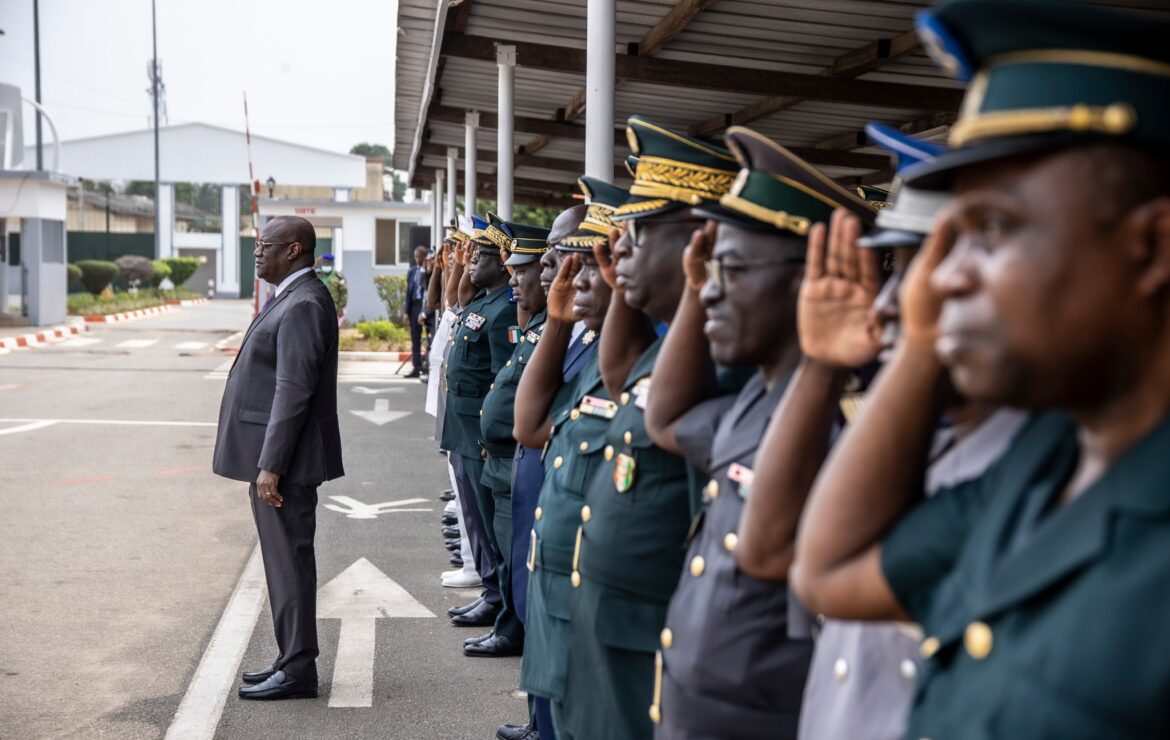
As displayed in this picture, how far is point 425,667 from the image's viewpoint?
6.13 meters

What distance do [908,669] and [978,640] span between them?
443 millimetres

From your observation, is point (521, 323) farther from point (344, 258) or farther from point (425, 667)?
point (344, 258)

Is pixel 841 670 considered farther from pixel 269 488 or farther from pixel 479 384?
pixel 479 384

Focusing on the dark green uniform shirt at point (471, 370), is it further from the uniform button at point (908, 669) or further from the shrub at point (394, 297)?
the shrub at point (394, 297)

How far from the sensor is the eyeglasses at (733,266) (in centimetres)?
267

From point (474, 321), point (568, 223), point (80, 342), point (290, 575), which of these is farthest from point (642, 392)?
point (80, 342)

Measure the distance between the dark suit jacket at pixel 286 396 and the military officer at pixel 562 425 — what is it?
1213 millimetres

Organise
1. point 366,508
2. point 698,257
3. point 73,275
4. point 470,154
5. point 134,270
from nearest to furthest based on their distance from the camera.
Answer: point 698,257 < point 366,508 < point 470,154 < point 73,275 < point 134,270

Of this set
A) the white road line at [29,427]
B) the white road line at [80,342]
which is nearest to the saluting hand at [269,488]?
the white road line at [29,427]

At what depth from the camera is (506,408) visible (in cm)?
600

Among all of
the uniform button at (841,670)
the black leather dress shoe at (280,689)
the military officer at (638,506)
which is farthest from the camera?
the black leather dress shoe at (280,689)

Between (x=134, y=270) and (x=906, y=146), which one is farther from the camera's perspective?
(x=134, y=270)

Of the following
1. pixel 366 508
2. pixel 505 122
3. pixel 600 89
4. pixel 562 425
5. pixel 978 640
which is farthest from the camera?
pixel 366 508

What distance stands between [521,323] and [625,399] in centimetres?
305
